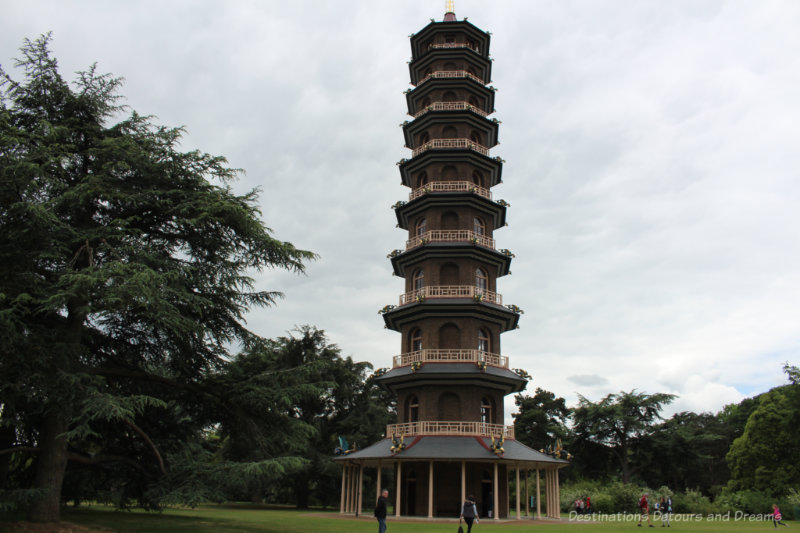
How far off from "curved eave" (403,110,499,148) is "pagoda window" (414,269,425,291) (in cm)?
956

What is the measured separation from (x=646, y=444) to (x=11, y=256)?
52.2 meters

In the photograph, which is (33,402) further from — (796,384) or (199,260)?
(796,384)

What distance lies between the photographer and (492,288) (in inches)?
1320

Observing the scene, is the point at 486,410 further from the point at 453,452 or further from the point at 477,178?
the point at 477,178

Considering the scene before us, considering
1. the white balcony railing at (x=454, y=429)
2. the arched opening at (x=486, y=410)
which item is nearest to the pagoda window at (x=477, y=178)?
the arched opening at (x=486, y=410)

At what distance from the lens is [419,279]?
110 feet

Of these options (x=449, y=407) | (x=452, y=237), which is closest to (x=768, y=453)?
(x=449, y=407)

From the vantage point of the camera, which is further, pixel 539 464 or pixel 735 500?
pixel 735 500

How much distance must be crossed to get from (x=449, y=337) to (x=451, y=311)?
57.5 inches

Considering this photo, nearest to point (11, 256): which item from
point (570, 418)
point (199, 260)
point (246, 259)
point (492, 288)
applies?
point (199, 260)

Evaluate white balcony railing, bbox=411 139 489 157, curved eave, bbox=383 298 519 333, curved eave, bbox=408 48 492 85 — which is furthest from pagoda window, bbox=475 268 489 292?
curved eave, bbox=408 48 492 85

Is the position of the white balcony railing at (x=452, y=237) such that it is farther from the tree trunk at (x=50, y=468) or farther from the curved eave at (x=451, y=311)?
the tree trunk at (x=50, y=468)

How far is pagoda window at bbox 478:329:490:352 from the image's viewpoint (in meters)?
31.7

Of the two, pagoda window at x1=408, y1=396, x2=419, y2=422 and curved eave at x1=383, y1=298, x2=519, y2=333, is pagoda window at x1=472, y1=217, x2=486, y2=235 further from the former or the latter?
pagoda window at x1=408, y1=396, x2=419, y2=422
